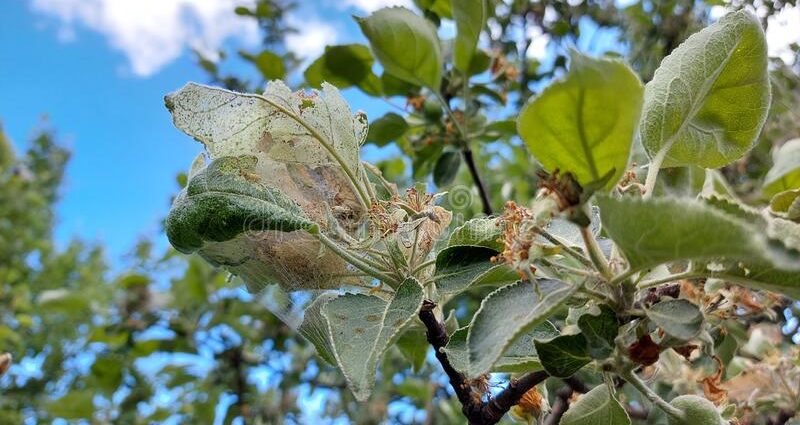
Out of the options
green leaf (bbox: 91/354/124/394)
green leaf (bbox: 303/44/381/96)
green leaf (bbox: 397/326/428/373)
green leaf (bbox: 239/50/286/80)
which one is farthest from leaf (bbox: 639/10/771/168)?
green leaf (bbox: 91/354/124/394)

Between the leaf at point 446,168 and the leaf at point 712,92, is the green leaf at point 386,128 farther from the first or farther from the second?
the leaf at point 712,92

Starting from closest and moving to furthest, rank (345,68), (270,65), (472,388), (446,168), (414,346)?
(472,388) → (414,346) → (345,68) → (446,168) → (270,65)

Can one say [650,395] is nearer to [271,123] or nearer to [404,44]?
[271,123]

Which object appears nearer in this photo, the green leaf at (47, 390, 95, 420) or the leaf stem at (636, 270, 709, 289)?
the leaf stem at (636, 270, 709, 289)

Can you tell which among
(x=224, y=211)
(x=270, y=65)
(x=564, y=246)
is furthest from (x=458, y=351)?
(x=270, y=65)

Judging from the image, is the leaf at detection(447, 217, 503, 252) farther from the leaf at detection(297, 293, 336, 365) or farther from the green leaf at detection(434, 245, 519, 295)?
the leaf at detection(297, 293, 336, 365)

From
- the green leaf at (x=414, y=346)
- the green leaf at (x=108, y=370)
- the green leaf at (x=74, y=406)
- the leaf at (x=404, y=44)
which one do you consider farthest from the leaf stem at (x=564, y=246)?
the green leaf at (x=74, y=406)

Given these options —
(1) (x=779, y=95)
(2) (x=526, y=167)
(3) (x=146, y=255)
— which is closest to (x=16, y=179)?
(3) (x=146, y=255)
